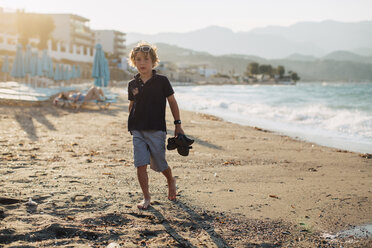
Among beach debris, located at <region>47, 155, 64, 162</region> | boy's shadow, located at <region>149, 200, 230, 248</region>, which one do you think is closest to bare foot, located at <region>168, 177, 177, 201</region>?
boy's shadow, located at <region>149, 200, 230, 248</region>

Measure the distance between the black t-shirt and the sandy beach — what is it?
0.75m

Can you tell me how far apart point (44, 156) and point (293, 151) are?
13.8ft

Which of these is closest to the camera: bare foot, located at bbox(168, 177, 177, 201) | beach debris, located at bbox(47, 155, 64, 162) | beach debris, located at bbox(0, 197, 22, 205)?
beach debris, located at bbox(0, 197, 22, 205)

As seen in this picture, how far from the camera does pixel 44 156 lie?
5270 mm

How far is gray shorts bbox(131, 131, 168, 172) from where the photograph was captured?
324 centimetres

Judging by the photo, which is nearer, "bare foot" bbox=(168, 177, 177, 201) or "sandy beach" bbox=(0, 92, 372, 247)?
"sandy beach" bbox=(0, 92, 372, 247)

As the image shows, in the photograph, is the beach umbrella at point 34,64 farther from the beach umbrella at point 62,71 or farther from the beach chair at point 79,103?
the beach chair at point 79,103

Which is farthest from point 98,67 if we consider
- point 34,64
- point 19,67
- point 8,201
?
point 8,201

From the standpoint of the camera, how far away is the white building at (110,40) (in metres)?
97.2

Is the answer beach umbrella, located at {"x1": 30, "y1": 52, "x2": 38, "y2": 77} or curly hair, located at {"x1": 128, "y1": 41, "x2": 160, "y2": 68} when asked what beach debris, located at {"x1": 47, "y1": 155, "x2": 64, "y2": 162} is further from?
beach umbrella, located at {"x1": 30, "y1": 52, "x2": 38, "y2": 77}

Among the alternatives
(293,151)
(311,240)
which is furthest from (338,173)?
(311,240)

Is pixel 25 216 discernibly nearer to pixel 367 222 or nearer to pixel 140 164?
pixel 140 164

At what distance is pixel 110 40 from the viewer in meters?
97.6

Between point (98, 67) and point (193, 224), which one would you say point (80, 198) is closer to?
point (193, 224)
